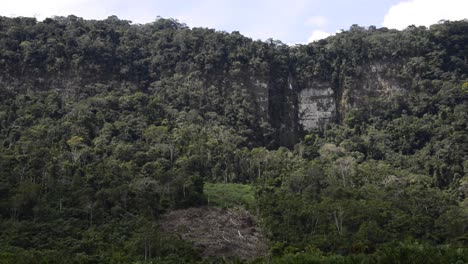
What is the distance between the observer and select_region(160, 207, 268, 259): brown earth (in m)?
41.6

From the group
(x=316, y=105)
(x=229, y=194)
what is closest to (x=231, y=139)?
(x=229, y=194)

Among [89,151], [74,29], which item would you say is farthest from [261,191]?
[74,29]

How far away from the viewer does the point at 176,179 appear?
49156 millimetres

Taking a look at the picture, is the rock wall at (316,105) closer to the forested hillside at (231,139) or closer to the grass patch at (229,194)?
the forested hillside at (231,139)

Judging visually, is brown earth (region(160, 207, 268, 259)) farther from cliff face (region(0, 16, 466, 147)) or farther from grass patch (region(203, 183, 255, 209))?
cliff face (region(0, 16, 466, 147))

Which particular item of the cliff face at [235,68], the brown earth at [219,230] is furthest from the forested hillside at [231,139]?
the brown earth at [219,230]

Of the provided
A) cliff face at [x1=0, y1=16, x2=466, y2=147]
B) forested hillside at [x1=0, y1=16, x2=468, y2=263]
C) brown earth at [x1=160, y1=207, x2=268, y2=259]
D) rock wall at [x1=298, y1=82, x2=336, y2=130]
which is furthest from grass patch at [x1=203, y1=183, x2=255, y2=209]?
rock wall at [x1=298, y1=82, x2=336, y2=130]

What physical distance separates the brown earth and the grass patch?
3.08 feet

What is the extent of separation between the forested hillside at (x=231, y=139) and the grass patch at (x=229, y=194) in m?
0.27

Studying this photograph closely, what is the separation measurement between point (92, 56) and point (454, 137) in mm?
40430

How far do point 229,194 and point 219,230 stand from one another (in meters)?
6.92

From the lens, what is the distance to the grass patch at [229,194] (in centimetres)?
4984

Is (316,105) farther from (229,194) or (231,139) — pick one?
(229,194)

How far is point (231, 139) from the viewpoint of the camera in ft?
211
